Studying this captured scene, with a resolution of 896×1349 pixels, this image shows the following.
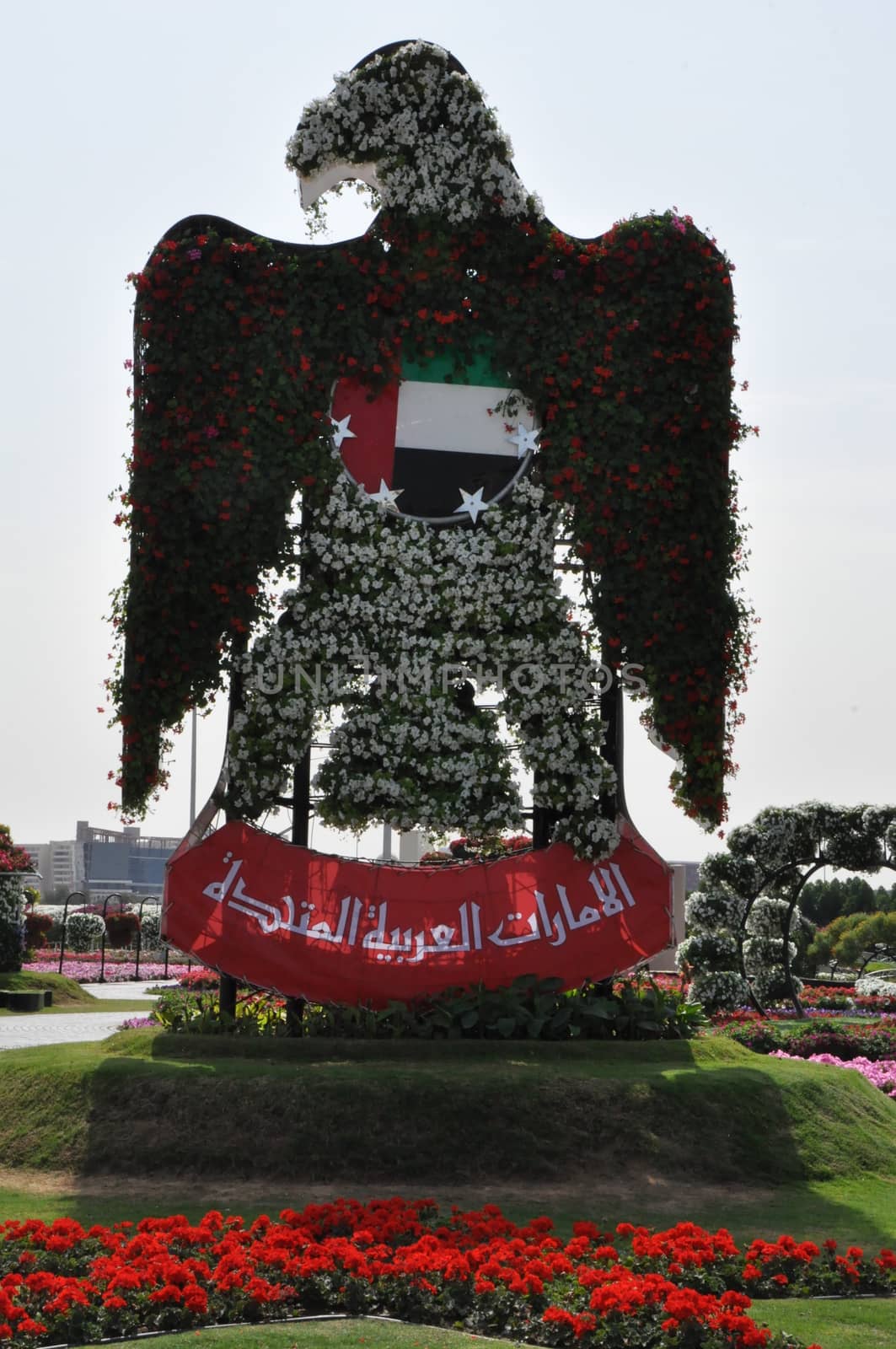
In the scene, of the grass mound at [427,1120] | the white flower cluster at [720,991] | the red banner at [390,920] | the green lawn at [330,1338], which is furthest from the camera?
the white flower cluster at [720,991]

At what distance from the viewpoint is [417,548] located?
15133mm

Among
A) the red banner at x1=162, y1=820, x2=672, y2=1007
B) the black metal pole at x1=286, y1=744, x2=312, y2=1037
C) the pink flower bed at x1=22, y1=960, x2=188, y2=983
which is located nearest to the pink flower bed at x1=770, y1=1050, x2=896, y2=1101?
the red banner at x1=162, y1=820, x2=672, y2=1007

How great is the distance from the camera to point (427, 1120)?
454 inches

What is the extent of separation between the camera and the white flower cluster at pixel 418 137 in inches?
611

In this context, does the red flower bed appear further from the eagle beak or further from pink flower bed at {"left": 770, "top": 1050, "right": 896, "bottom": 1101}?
the eagle beak

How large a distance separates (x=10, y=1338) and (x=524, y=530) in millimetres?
9833

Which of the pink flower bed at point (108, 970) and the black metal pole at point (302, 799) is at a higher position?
the black metal pole at point (302, 799)

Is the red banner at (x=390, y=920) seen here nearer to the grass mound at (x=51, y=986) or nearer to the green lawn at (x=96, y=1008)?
the green lawn at (x=96, y=1008)

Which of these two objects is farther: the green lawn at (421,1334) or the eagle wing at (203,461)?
the eagle wing at (203,461)

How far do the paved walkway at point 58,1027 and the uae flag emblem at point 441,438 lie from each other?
8540 mm

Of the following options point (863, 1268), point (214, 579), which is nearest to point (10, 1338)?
point (863, 1268)

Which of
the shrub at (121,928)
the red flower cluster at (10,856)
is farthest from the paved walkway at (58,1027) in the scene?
the shrub at (121,928)

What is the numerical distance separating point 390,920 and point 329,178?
768cm

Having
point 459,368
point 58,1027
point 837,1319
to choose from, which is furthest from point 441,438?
point 58,1027
